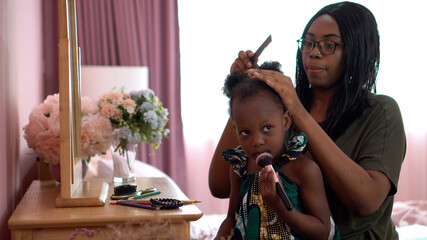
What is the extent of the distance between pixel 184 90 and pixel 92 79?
977 millimetres

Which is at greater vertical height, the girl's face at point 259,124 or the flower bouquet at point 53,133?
the girl's face at point 259,124

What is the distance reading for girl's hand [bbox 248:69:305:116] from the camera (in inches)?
46.6

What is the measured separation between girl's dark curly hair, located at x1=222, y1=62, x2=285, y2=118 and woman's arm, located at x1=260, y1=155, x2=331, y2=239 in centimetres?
17

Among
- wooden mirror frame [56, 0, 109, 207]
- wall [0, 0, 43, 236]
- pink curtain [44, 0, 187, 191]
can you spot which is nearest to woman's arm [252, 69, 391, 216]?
wooden mirror frame [56, 0, 109, 207]

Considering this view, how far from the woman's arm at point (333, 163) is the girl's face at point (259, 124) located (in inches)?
1.6

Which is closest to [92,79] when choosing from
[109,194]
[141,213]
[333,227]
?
[109,194]

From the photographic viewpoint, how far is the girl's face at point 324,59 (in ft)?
4.65

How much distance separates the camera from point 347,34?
141 cm

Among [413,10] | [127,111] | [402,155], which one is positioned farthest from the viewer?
[413,10]

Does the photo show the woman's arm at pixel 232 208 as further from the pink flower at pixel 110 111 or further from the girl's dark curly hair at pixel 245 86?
the pink flower at pixel 110 111

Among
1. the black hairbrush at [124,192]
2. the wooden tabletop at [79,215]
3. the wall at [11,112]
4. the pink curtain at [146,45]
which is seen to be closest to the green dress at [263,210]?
the wooden tabletop at [79,215]

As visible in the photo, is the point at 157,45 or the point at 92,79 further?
the point at 157,45

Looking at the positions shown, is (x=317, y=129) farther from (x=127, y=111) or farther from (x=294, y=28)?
(x=294, y=28)

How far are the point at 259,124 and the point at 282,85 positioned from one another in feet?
0.39
